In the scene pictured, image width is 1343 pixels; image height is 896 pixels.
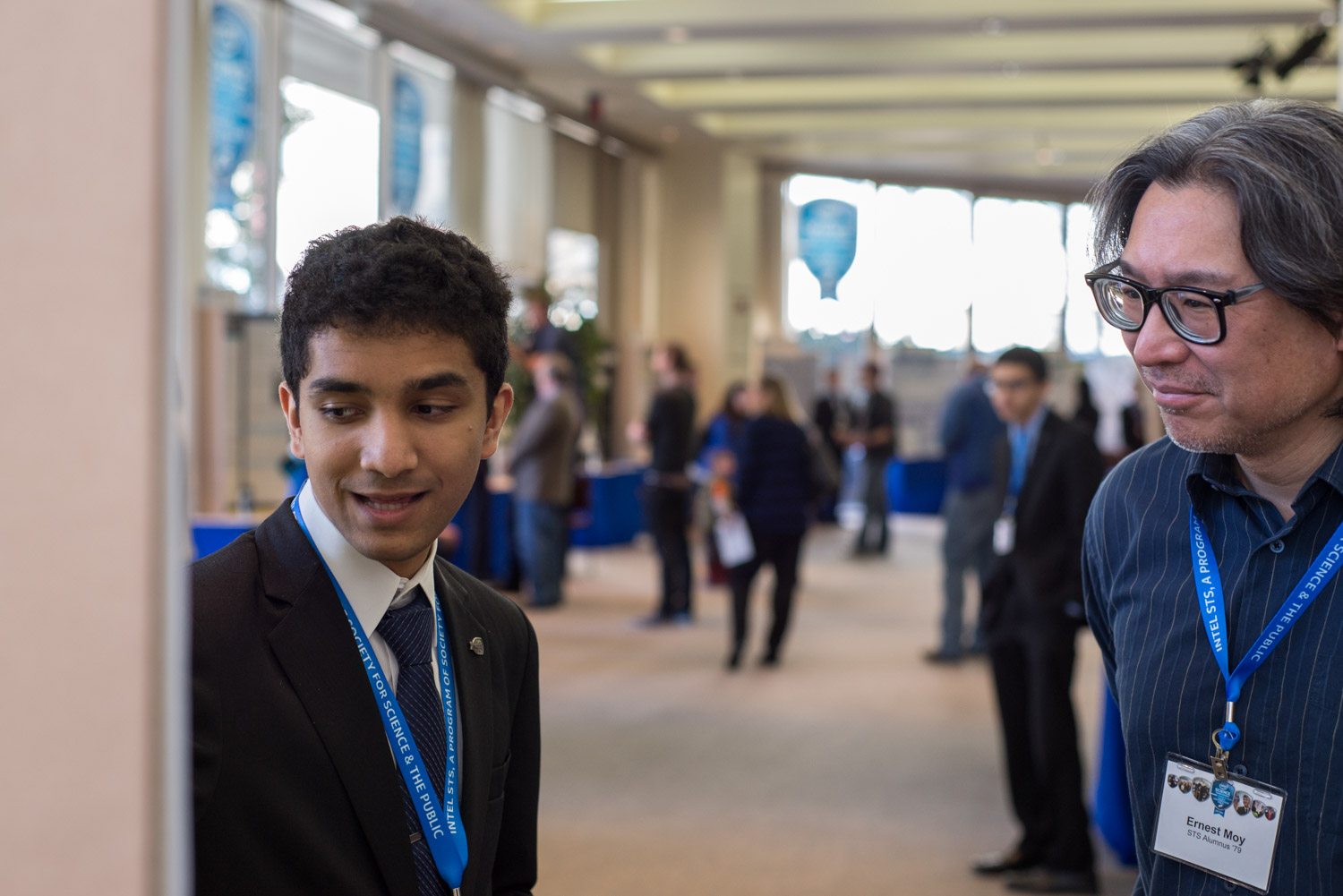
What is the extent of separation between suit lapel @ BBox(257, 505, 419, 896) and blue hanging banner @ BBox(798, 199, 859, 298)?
15635 mm

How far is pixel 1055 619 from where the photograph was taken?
364 centimetres

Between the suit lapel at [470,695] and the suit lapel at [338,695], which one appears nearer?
the suit lapel at [338,695]

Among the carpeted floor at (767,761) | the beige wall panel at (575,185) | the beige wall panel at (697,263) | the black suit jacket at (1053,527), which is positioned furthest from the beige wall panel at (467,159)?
the black suit jacket at (1053,527)

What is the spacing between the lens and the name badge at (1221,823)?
1096 mm

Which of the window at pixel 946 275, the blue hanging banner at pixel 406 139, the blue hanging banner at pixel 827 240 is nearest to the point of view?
the blue hanging banner at pixel 406 139

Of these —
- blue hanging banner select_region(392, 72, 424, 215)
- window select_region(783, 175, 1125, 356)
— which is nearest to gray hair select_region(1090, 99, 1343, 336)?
blue hanging banner select_region(392, 72, 424, 215)

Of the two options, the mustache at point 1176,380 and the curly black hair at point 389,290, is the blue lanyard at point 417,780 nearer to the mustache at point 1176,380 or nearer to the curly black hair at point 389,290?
the curly black hair at point 389,290

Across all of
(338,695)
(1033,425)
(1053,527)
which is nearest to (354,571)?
(338,695)

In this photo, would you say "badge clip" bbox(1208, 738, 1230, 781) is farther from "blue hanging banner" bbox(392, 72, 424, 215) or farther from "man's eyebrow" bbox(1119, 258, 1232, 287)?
"blue hanging banner" bbox(392, 72, 424, 215)

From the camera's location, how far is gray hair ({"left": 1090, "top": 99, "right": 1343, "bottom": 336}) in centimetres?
105

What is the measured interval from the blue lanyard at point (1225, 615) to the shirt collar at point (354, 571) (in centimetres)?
78

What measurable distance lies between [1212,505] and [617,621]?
22.0 feet

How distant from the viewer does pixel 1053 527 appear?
3.68 metres

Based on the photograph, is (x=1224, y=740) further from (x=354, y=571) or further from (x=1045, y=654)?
(x=1045, y=654)
